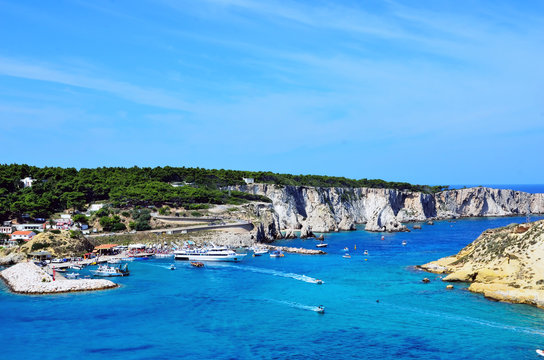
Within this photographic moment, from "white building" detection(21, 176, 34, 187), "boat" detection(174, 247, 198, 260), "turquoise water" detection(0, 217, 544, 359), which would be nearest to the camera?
"turquoise water" detection(0, 217, 544, 359)

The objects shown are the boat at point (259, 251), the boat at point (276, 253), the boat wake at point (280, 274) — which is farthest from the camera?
the boat at point (259, 251)

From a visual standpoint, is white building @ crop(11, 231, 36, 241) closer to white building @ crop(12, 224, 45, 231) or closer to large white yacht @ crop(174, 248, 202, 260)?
white building @ crop(12, 224, 45, 231)

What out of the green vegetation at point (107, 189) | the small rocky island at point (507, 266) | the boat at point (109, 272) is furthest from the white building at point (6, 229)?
the small rocky island at point (507, 266)

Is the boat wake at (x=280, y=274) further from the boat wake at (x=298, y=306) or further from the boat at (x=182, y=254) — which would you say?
the boat wake at (x=298, y=306)

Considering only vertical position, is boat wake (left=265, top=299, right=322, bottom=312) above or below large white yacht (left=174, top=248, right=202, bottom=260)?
below

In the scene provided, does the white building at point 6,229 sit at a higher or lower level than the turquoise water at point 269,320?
higher

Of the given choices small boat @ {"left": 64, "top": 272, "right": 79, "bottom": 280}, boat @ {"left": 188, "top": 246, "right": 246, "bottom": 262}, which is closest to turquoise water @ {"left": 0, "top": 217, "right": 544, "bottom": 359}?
small boat @ {"left": 64, "top": 272, "right": 79, "bottom": 280}

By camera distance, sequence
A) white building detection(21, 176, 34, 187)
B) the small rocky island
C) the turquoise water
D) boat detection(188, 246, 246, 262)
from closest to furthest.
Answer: the turquoise water, the small rocky island, boat detection(188, 246, 246, 262), white building detection(21, 176, 34, 187)
